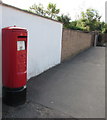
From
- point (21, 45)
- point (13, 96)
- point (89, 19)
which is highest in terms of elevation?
point (89, 19)

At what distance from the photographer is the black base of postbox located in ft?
8.64

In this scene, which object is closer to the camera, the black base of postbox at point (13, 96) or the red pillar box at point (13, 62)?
the red pillar box at point (13, 62)

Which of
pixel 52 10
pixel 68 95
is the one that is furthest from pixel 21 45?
pixel 52 10

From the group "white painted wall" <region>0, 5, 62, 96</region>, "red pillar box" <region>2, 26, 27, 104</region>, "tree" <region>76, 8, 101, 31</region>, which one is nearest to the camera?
"red pillar box" <region>2, 26, 27, 104</region>

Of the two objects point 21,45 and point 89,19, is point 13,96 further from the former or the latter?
point 89,19

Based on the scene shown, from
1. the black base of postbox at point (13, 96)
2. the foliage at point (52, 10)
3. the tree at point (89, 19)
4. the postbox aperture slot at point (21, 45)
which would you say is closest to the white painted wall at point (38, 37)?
the postbox aperture slot at point (21, 45)

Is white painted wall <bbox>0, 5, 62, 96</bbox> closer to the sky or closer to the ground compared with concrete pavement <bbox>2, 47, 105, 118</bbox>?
closer to the sky

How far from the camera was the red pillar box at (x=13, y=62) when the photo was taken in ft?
8.27

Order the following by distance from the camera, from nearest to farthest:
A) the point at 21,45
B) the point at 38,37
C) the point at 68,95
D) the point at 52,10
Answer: the point at 21,45
the point at 68,95
the point at 38,37
the point at 52,10

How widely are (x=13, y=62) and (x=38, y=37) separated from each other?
2191mm

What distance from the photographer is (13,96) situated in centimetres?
263

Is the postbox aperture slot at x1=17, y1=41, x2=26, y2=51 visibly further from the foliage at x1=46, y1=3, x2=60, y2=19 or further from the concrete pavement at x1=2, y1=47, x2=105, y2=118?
the foliage at x1=46, y1=3, x2=60, y2=19

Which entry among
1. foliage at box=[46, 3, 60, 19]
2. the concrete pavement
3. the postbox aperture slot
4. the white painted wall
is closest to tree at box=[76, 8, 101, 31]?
A: foliage at box=[46, 3, 60, 19]

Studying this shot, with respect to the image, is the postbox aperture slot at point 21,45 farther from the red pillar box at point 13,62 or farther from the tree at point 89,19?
the tree at point 89,19
